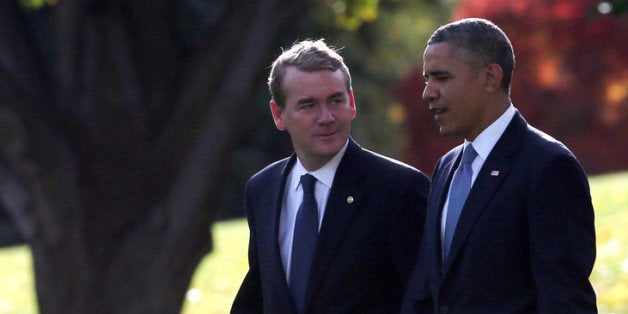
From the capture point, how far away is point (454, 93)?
490 cm

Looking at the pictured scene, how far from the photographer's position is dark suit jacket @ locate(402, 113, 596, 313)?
460 cm

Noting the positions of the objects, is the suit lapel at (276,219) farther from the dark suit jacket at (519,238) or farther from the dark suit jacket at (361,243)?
the dark suit jacket at (519,238)

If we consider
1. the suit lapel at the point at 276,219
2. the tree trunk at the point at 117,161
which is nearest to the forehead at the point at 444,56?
the suit lapel at the point at 276,219

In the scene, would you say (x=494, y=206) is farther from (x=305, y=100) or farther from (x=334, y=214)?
(x=305, y=100)

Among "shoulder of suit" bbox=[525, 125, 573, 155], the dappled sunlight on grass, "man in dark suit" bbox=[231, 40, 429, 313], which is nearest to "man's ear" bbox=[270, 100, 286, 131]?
"man in dark suit" bbox=[231, 40, 429, 313]

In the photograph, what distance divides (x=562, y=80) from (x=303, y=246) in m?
34.7

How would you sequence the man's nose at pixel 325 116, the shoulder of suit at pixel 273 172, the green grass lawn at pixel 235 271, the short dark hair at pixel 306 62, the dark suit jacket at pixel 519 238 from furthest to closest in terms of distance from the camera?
1. the green grass lawn at pixel 235 271
2. the shoulder of suit at pixel 273 172
3. the short dark hair at pixel 306 62
4. the man's nose at pixel 325 116
5. the dark suit jacket at pixel 519 238

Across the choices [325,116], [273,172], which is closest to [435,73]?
[325,116]

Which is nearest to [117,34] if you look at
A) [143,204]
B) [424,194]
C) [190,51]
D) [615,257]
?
[190,51]

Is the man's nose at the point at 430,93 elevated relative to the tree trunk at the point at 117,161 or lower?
lower

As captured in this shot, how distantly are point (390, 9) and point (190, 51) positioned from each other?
6267mm

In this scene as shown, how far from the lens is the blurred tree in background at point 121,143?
977 centimetres

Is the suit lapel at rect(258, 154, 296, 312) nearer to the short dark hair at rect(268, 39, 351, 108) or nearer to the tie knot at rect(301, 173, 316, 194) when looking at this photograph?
the tie knot at rect(301, 173, 316, 194)

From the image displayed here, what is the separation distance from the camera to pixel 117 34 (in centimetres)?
1010
